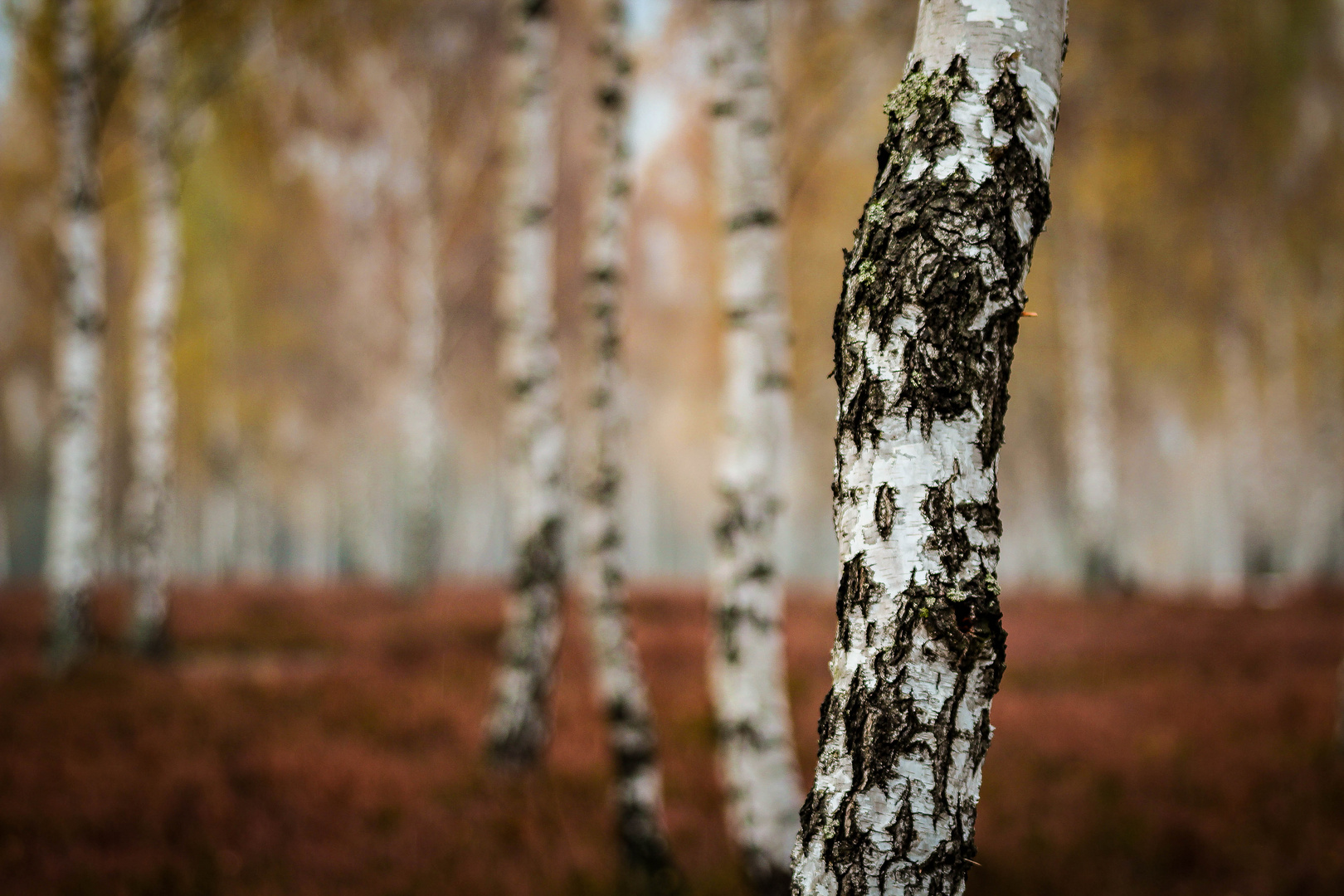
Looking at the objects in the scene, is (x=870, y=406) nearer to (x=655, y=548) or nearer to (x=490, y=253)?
(x=490, y=253)

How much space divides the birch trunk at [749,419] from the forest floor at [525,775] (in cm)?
69

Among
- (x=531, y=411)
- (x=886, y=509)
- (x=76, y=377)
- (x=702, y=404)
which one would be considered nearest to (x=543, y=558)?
(x=531, y=411)

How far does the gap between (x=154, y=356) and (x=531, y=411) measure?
5.25 metres

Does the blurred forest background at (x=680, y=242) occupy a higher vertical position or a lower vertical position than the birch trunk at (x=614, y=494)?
higher

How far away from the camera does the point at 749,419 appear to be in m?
3.20

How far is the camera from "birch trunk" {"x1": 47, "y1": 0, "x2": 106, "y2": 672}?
658cm

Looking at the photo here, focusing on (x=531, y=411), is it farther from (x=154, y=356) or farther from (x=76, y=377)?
(x=154, y=356)

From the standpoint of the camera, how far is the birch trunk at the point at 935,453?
118cm

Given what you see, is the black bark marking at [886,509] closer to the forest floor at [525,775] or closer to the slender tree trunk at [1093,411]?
the forest floor at [525,775]

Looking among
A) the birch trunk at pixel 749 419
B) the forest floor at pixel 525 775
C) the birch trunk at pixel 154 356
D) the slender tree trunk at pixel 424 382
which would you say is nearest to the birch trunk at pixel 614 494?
the forest floor at pixel 525 775

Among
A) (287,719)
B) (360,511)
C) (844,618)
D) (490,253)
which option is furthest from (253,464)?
(844,618)

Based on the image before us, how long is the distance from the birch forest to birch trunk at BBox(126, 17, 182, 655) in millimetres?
43

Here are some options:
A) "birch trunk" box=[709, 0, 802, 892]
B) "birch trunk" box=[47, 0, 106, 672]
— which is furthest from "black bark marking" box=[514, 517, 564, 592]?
"birch trunk" box=[47, 0, 106, 672]

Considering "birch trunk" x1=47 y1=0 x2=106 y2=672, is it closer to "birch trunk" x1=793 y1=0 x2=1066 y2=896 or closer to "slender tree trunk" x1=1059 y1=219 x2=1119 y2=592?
"birch trunk" x1=793 y1=0 x2=1066 y2=896
